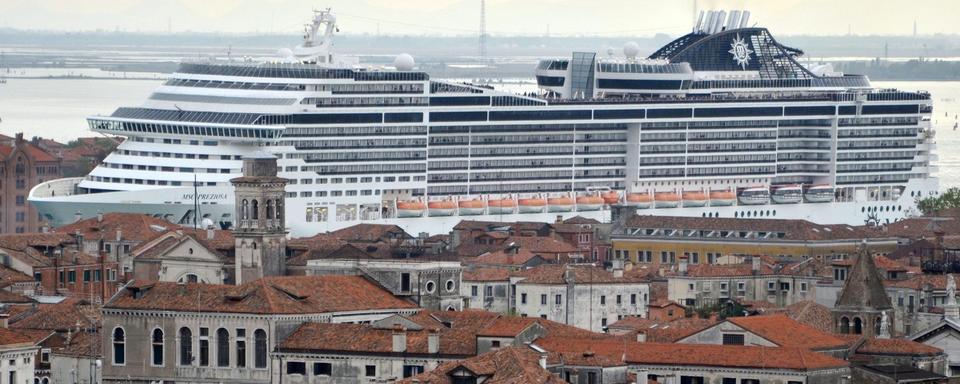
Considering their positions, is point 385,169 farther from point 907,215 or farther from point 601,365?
point 601,365

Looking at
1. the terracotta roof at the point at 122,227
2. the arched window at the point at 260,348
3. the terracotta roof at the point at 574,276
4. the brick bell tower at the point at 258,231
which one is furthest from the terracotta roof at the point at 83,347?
the terracotta roof at the point at 122,227

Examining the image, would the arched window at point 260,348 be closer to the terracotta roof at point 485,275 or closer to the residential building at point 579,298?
the residential building at point 579,298

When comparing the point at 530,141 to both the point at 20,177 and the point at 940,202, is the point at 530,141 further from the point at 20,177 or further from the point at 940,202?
the point at 20,177

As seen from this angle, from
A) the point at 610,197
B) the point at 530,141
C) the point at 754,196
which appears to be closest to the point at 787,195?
the point at 754,196

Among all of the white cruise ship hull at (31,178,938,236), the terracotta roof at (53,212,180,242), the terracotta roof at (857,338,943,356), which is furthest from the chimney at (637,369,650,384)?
the white cruise ship hull at (31,178,938,236)

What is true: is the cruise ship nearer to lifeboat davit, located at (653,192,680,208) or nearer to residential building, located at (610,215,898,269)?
lifeboat davit, located at (653,192,680,208)

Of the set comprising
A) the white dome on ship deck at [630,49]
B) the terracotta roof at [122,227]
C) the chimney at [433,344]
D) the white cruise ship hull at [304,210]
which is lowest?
the white cruise ship hull at [304,210]
